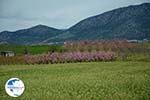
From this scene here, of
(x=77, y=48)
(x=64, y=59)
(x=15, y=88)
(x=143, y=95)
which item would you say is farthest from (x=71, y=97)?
(x=77, y=48)

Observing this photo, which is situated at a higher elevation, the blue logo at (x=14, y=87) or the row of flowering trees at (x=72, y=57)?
the blue logo at (x=14, y=87)

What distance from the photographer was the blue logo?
489 cm

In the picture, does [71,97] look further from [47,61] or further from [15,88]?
Result: [47,61]

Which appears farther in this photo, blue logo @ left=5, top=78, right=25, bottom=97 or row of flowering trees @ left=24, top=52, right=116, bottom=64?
row of flowering trees @ left=24, top=52, right=116, bottom=64

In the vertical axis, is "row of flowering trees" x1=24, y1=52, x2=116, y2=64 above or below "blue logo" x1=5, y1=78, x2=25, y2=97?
→ below

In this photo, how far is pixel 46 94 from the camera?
34.4 feet

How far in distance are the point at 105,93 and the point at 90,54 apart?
3671 cm

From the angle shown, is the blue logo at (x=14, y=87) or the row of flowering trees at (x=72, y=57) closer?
the blue logo at (x=14, y=87)

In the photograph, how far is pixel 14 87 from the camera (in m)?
4.98

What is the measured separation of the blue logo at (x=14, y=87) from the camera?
4.89 meters

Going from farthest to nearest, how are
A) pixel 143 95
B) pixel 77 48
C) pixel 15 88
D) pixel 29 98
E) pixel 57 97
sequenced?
pixel 77 48
pixel 143 95
pixel 57 97
pixel 29 98
pixel 15 88

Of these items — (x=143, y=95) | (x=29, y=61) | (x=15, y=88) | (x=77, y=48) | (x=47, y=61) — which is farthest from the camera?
(x=77, y=48)

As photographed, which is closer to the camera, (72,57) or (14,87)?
(14,87)

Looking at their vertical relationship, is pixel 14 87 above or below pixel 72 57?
above
